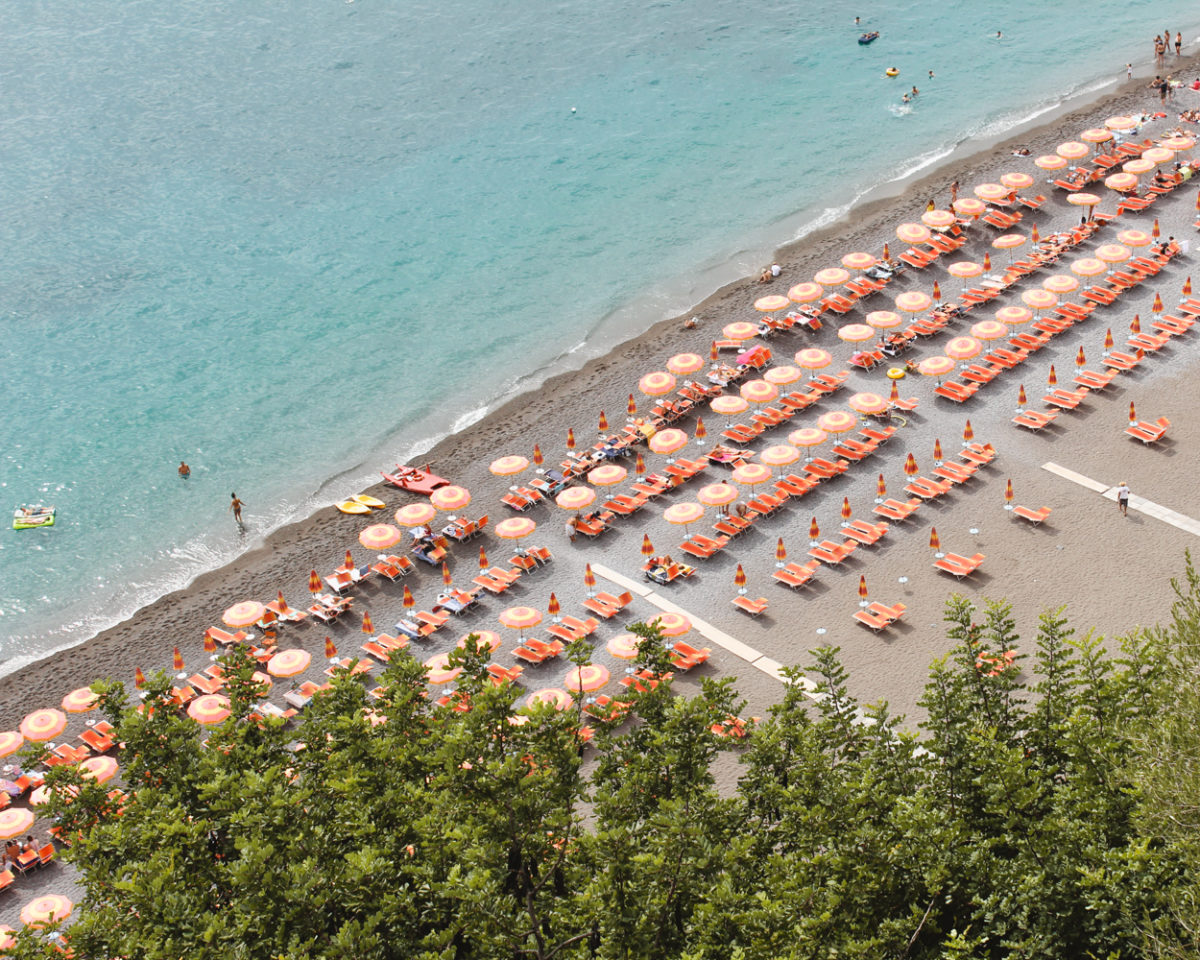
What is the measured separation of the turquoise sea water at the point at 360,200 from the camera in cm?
6600

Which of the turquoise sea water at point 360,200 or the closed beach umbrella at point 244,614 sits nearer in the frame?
the closed beach umbrella at point 244,614

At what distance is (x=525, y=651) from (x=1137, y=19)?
8377 cm

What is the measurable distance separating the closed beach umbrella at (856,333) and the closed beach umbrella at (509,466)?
15.7m

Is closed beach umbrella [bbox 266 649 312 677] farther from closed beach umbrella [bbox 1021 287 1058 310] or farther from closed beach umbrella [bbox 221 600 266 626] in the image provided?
closed beach umbrella [bbox 1021 287 1058 310]

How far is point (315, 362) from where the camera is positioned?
72.8m

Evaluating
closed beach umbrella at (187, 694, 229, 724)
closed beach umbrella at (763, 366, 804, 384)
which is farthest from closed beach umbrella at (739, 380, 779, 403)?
closed beach umbrella at (187, 694, 229, 724)

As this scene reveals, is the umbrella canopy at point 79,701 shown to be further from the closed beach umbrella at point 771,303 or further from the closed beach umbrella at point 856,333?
the closed beach umbrella at point 771,303

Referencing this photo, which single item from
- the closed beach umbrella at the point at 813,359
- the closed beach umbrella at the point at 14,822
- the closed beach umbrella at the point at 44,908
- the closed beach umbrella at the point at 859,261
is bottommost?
the closed beach umbrella at the point at 44,908

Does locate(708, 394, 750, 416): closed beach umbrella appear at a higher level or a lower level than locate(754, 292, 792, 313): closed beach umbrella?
lower

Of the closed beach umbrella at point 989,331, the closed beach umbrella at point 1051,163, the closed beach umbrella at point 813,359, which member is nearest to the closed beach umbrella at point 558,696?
the closed beach umbrella at point 813,359

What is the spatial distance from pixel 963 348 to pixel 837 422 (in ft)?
24.7

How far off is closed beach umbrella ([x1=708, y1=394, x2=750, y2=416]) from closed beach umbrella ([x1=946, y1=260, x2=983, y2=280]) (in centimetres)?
1475

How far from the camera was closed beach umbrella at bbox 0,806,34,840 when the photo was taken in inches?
1657

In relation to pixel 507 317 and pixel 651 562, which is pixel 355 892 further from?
pixel 507 317
